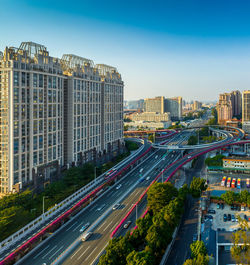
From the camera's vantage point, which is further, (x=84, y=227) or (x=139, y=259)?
(x=84, y=227)

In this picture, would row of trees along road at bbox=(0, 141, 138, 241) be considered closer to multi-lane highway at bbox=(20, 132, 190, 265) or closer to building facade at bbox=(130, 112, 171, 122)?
multi-lane highway at bbox=(20, 132, 190, 265)

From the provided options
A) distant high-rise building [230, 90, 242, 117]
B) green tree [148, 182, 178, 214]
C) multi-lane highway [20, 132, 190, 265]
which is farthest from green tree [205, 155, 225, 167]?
distant high-rise building [230, 90, 242, 117]

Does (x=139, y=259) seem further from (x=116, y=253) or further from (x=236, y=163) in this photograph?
(x=236, y=163)

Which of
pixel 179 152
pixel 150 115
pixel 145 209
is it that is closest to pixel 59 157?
pixel 145 209

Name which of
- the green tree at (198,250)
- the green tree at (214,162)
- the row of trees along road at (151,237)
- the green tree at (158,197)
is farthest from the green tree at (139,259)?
the green tree at (214,162)

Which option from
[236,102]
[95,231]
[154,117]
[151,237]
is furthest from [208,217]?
[236,102]
